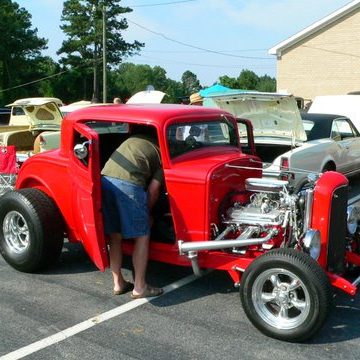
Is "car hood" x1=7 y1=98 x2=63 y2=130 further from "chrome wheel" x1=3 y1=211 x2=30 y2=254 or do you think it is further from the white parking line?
the white parking line

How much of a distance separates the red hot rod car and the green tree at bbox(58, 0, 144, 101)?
5020 centimetres

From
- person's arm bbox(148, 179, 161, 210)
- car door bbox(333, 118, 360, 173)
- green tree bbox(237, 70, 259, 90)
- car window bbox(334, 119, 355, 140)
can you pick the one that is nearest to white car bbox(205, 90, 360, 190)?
car door bbox(333, 118, 360, 173)

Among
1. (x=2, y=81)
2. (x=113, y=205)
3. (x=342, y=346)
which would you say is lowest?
(x=342, y=346)

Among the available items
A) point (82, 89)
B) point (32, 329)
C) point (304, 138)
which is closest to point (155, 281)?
point (32, 329)

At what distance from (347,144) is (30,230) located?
20.9 ft

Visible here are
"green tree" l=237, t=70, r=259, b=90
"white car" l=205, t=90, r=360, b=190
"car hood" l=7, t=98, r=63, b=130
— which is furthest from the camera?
"green tree" l=237, t=70, r=259, b=90

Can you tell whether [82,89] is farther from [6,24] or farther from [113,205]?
[113,205]

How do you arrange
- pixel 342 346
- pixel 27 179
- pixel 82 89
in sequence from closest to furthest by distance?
pixel 342 346
pixel 27 179
pixel 82 89

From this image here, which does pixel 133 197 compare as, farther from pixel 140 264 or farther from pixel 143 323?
pixel 143 323

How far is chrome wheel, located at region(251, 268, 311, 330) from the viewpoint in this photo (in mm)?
3814

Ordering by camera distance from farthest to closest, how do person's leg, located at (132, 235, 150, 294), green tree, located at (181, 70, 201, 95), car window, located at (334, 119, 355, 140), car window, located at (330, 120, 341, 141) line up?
1. green tree, located at (181, 70, 201, 95)
2. car window, located at (334, 119, 355, 140)
3. car window, located at (330, 120, 341, 141)
4. person's leg, located at (132, 235, 150, 294)

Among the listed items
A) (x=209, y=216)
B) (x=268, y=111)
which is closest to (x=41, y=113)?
→ (x=268, y=111)

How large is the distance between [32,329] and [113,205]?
3.76 ft

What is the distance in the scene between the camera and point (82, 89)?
54.8 m
